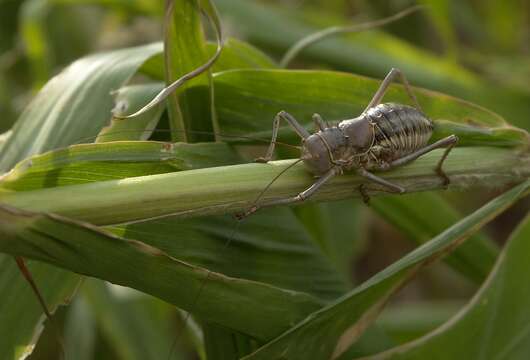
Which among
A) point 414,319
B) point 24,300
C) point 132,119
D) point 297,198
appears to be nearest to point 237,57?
point 132,119

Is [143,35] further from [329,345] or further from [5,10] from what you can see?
[329,345]

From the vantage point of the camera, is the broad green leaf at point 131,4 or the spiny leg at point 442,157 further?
the broad green leaf at point 131,4

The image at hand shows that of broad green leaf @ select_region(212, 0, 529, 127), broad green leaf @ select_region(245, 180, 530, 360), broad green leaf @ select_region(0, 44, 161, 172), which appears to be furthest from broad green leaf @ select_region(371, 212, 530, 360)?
broad green leaf @ select_region(212, 0, 529, 127)

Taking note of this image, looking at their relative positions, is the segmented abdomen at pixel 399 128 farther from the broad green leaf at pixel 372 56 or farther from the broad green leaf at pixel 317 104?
the broad green leaf at pixel 372 56

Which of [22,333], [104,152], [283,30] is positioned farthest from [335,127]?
[283,30]

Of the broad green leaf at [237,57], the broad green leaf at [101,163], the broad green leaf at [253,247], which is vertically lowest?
the broad green leaf at [253,247]

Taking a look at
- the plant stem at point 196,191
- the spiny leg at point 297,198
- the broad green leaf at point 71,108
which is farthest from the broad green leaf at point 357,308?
the broad green leaf at point 71,108
